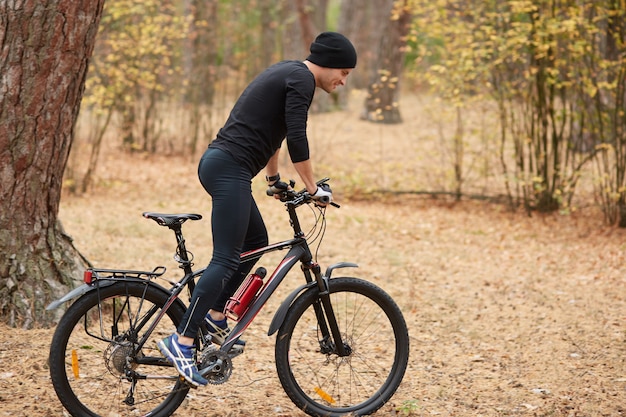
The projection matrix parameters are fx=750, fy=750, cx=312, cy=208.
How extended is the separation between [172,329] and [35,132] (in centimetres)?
165

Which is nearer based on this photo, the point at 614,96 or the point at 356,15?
the point at 614,96

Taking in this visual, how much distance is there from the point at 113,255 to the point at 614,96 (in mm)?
6018

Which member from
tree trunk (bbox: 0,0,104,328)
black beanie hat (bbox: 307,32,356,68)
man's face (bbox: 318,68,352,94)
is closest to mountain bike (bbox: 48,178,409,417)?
man's face (bbox: 318,68,352,94)

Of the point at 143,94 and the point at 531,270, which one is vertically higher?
the point at 143,94

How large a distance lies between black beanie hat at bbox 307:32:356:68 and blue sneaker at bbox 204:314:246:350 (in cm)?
144

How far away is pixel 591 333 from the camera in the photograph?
19.7ft

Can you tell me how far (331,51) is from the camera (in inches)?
148

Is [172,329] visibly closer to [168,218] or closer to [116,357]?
[116,357]

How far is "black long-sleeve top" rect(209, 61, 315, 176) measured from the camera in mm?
3641

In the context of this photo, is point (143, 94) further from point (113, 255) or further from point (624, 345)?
point (624, 345)

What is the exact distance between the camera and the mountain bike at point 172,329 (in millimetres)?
3672

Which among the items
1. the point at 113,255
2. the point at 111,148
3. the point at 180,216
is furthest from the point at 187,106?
the point at 180,216

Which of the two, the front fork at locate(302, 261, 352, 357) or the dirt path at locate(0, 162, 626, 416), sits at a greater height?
the front fork at locate(302, 261, 352, 357)

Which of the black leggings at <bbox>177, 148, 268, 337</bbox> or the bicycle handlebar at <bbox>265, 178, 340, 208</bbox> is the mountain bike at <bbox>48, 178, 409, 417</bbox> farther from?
the black leggings at <bbox>177, 148, 268, 337</bbox>
